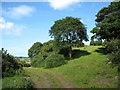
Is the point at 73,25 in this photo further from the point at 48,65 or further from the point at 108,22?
the point at 48,65

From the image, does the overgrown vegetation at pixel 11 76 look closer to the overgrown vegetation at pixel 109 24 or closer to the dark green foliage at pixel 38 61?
the dark green foliage at pixel 38 61

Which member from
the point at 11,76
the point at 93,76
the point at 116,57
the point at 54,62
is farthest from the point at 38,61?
the point at 116,57

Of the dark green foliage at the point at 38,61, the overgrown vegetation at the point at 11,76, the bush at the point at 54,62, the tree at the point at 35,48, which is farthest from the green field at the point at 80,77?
the tree at the point at 35,48

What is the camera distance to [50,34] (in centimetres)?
3966

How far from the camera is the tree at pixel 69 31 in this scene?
120ft

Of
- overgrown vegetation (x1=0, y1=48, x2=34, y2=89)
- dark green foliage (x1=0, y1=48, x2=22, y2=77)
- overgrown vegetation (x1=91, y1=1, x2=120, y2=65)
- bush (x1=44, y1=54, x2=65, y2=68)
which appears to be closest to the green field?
overgrown vegetation (x1=0, y1=48, x2=34, y2=89)

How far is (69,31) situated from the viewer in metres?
36.6

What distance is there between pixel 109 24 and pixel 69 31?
11.2 meters

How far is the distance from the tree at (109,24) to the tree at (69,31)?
4570mm

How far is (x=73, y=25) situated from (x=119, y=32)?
472 inches

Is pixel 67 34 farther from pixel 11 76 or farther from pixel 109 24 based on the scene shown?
pixel 11 76

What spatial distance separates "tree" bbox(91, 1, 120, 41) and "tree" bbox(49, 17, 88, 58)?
457 centimetres

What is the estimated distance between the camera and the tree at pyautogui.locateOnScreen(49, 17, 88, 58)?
36562 millimetres

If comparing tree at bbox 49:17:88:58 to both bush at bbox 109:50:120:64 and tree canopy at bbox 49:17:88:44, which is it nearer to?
tree canopy at bbox 49:17:88:44
